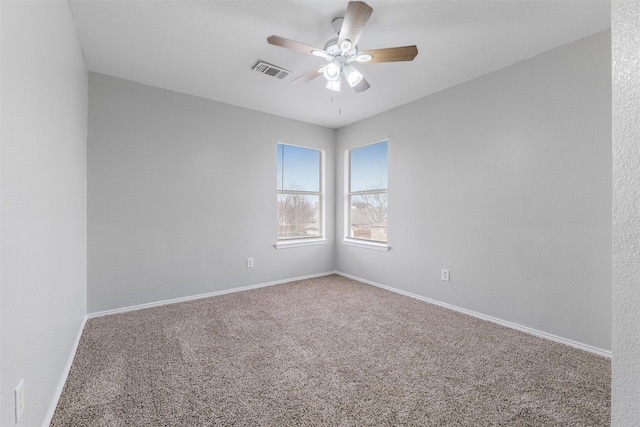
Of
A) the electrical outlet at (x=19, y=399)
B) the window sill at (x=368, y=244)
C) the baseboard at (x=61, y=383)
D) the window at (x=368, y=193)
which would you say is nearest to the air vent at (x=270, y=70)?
the window at (x=368, y=193)

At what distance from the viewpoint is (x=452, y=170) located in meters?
3.16

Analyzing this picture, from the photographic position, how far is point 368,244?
4207mm

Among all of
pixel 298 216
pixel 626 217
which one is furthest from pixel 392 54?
pixel 298 216

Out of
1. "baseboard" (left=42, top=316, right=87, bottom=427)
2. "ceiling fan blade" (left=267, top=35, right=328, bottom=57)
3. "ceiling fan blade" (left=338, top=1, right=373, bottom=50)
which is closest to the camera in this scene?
"baseboard" (left=42, top=316, right=87, bottom=427)

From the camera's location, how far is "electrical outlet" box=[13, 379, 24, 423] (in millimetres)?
1089

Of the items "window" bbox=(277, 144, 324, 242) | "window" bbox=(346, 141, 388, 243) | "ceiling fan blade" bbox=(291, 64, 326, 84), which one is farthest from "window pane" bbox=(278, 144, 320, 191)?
"ceiling fan blade" bbox=(291, 64, 326, 84)

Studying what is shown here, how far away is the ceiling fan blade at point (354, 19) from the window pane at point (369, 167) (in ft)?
7.58

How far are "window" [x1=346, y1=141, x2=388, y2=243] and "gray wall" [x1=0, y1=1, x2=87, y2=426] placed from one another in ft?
11.3

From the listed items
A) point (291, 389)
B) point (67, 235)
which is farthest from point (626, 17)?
point (67, 235)

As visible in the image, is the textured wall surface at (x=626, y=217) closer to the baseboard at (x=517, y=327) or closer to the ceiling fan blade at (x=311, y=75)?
the ceiling fan blade at (x=311, y=75)

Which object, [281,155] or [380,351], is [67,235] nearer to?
[380,351]

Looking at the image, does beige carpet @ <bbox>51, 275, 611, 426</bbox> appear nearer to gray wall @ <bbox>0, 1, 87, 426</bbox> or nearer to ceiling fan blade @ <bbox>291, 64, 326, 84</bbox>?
gray wall @ <bbox>0, 1, 87, 426</bbox>

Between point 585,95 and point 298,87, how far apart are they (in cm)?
260

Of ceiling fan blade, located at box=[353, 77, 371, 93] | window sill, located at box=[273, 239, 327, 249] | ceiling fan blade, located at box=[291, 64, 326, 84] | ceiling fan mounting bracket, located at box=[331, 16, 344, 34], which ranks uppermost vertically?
ceiling fan mounting bracket, located at box=[331, 16, 344, 34]
